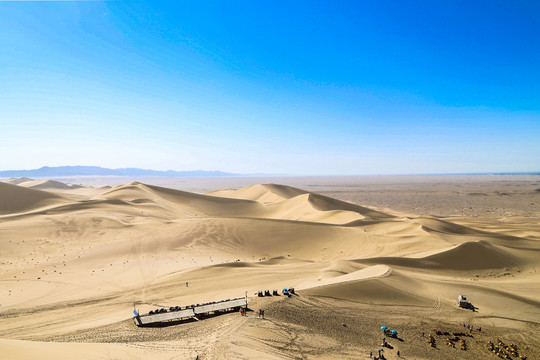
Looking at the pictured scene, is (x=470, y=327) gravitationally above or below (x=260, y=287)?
below

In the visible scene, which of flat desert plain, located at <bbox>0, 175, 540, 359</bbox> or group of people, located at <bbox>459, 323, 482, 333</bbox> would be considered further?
group of people, located at <bbox>459, 323, 482, 333</bbox>

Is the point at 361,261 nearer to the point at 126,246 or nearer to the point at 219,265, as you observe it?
the point at 219,265

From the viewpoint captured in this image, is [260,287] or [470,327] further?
[260,287]

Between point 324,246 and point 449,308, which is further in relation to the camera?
point 324,246

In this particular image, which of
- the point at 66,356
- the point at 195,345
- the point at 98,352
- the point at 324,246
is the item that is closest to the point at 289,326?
the point at 195,345

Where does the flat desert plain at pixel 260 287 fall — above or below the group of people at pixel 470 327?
above

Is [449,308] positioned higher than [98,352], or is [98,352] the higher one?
[98,352]

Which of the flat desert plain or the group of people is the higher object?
the flat desert plain

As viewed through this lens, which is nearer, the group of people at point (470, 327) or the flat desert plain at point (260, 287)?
the flat desert plain at point (260, 287)
